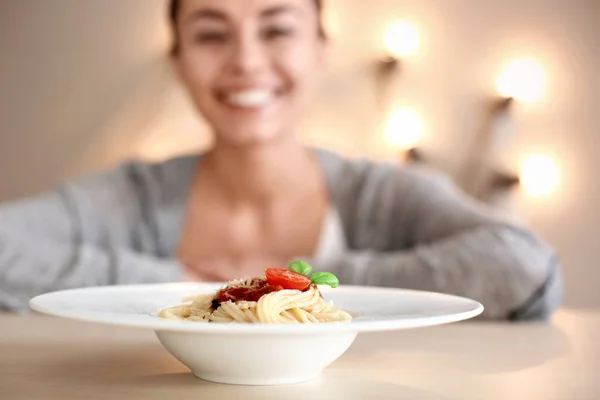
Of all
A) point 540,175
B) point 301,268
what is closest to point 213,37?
point 540,175

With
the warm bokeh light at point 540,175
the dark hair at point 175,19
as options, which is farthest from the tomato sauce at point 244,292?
the warm bokeh light at point 540,175

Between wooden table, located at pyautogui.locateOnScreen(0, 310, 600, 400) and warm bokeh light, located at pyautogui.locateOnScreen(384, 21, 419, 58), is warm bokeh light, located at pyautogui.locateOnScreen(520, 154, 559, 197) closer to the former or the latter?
warm bokeh light, located at pyautogui.locateOnScreen(384, 21, 419, 58)

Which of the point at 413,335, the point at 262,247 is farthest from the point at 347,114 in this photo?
the point at 413,335

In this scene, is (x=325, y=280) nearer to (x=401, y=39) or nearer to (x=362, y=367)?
(x=362, y=367)

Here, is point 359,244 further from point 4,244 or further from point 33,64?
point 33,64

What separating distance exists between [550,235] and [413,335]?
49.5 inches

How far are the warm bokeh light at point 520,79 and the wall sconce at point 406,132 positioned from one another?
0.84 feet

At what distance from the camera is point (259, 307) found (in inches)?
24.8

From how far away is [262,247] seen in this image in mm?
1967

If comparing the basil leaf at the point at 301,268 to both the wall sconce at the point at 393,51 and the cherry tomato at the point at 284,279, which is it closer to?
the cherry tomato at the point at 284,279

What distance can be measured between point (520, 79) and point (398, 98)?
0.35 metres

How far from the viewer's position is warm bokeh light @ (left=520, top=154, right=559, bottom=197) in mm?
2066

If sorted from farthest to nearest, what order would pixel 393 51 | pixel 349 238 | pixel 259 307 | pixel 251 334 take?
pixel 393 51 < pixel 349 238 < pixel 259 307 < pixel 251 334

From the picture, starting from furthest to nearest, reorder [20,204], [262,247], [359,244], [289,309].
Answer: [262,247] → [359,244] → [20,204] → [289,309]
